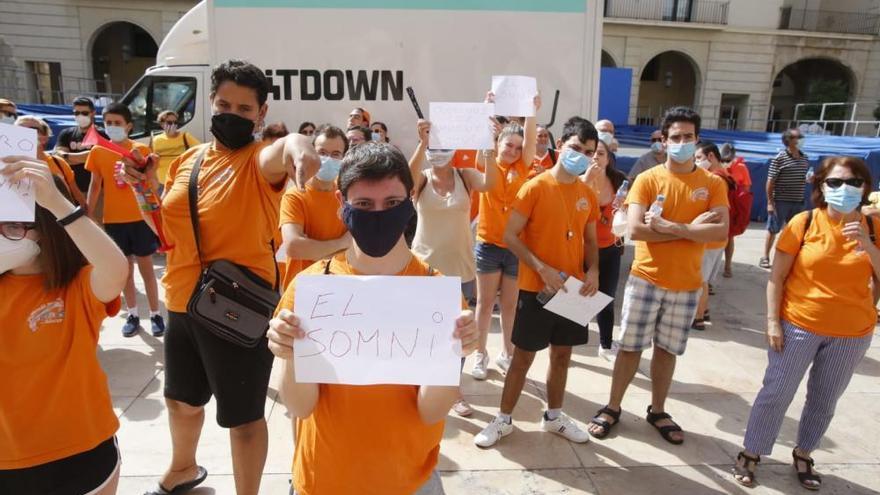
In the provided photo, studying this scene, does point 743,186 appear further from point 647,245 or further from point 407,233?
point 407,233

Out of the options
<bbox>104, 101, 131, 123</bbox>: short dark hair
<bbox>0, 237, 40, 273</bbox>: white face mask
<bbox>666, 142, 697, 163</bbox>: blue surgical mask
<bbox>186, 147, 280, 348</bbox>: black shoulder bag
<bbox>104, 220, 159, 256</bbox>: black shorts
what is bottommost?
<bbox>104, 220, 159, 256</bbox>: black shorts

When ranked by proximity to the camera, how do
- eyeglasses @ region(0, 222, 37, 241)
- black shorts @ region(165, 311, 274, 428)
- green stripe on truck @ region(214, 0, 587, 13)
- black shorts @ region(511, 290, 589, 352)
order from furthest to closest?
green stripe on truck @ region(214, 0, 587, 13) < black shorts @ region(511, 290, 589, 352) < black shorts @ region(165, 311, 274, 428) < eyeglasses @ region(0, 222, 37, 241)

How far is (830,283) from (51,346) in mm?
3679

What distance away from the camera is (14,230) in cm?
167

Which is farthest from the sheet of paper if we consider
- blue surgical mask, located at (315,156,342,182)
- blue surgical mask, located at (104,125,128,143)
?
blue surgical mask, located at (104,125,128,143)

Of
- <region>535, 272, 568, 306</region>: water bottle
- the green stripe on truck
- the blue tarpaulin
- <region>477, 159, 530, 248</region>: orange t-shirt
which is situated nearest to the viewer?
<region>535, 272, 568, 306</region>: water bottle

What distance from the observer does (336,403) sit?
5.23 ft

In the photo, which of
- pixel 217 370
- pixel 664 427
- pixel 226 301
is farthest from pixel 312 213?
pixel 664 427

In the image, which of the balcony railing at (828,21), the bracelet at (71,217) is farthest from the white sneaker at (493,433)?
the balcony railing at (828,21)

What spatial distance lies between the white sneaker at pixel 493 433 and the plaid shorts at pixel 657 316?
98 centimetres

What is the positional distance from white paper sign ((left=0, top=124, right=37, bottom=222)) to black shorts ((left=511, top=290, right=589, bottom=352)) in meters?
2.60

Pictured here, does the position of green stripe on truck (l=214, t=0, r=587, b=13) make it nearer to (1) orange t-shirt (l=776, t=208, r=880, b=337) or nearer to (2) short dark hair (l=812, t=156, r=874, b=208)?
(2) short dark hair (l=812, t=156, r=874, b=208)

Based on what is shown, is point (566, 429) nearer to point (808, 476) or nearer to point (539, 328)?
point (539, 328)

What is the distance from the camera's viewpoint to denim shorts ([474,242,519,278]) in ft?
14.1
